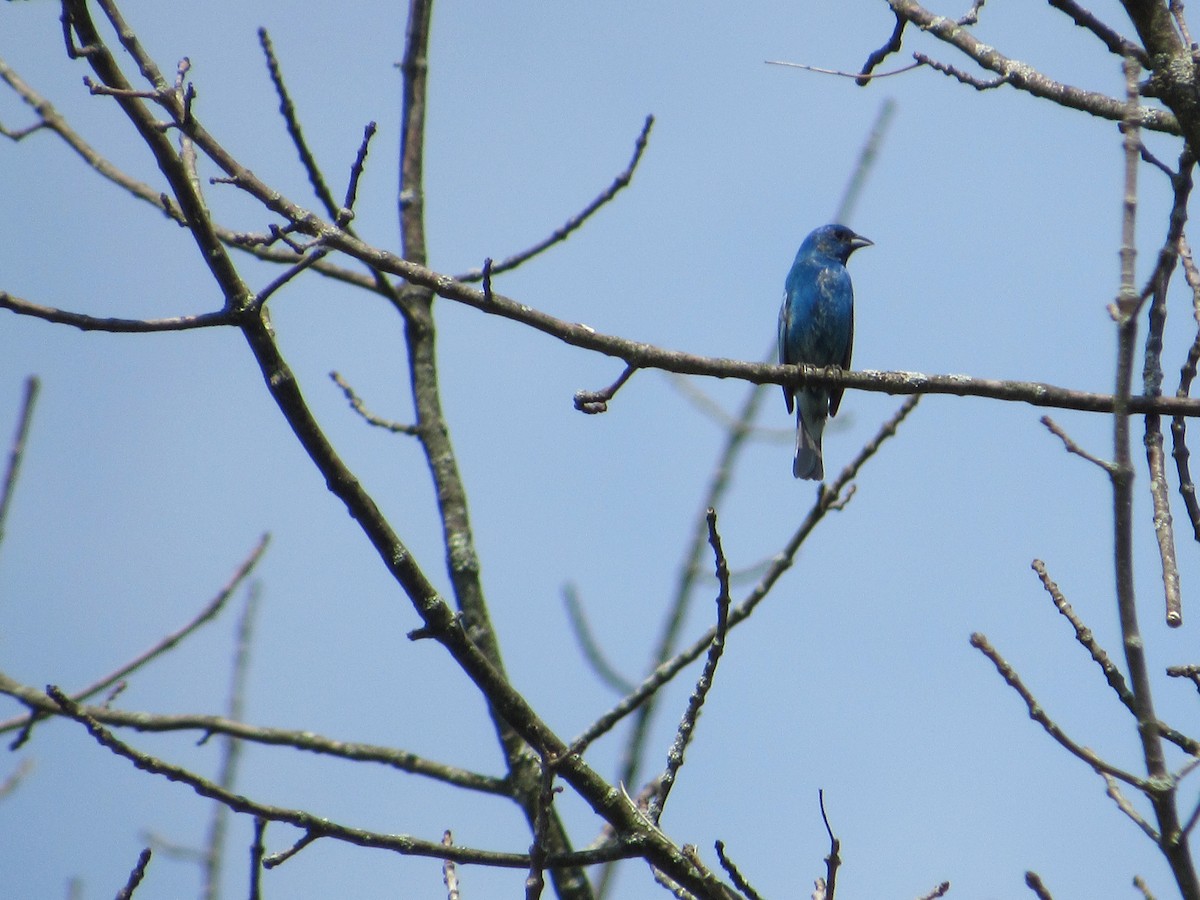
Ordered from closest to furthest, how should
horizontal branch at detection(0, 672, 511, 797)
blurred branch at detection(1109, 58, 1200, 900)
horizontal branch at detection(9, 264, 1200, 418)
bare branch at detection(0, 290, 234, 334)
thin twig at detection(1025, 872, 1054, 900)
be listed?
blurred branch at detection(1109, 58, 1200, 900) → thin twig at detection(1025, 872, 1054, 900) → bare branch at detection(0, 290, 234, 334) → horizontal branch at detection(9, 264, 1200, 418) → horizontal branch at detection(0, 672, 511, 797)


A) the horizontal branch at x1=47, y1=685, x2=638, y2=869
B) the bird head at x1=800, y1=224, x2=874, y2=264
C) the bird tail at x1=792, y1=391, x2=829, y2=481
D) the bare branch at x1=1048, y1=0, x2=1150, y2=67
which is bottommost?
the horizontal branch at x1=47, y1=685, x2=638, y2=869

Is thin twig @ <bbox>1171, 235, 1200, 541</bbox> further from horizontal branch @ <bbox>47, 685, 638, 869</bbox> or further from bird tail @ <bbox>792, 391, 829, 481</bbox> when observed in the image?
bird tail @ <bbox>792, 391, 829, 481</bbox>

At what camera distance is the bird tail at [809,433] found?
33.7 ft

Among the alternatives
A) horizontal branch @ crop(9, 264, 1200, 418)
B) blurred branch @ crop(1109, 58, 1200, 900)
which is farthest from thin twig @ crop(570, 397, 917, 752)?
blurred branch @ crop(1109, 58, 1200, 900)

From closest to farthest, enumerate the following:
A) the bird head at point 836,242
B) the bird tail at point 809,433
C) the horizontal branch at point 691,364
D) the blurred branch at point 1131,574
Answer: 1. the blurred branch at point 1131,574
2. the horizontal branch at point 691,364
3. the bird tail at point 809,433
4. the bird head at point 836,242

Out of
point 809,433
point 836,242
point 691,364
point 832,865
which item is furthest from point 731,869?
point 836,242

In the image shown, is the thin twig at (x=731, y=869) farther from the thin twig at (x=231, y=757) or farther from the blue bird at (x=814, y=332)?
the blue bird at (x=814, y=332)

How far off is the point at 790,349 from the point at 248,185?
731 cm

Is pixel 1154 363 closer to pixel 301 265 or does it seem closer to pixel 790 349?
pixel 301 265

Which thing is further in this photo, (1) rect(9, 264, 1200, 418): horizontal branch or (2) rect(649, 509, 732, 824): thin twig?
(1) rect(9, 264, 1200, 418): horizontal branch

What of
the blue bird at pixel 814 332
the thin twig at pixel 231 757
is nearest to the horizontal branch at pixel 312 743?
the thin twig at pixel 231 757

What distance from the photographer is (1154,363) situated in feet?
13.3

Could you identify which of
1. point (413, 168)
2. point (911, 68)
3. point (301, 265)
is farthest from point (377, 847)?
point (413, 168)

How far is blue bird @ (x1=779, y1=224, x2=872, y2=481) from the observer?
1035 centimetres
